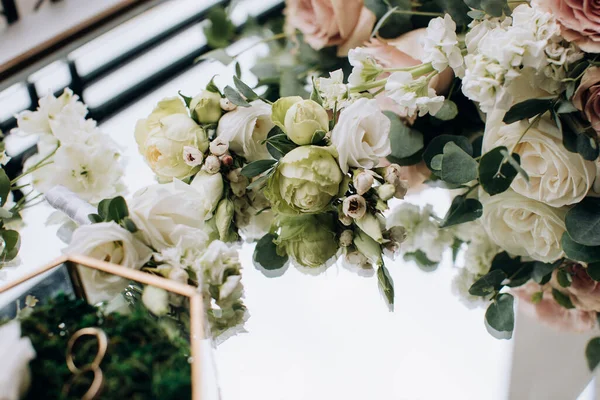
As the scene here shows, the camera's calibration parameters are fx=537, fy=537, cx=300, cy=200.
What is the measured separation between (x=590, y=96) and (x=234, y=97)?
12.4 inches

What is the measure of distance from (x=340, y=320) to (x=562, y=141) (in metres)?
0.34

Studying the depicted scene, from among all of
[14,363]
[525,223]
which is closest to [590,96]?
[525,223]

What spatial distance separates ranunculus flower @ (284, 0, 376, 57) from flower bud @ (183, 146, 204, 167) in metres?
0.30

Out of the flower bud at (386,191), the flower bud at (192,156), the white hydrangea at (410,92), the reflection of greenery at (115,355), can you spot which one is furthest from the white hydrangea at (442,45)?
the reflection of greenery at (115,355)

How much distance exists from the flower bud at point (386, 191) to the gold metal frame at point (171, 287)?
0.18m

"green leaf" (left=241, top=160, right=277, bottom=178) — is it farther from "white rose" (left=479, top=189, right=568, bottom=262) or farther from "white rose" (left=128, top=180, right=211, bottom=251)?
"white rose" (left=479, top=189, right=568, bottom=262)

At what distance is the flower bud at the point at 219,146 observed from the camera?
49 cm

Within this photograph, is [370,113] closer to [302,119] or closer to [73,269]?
[302,119]

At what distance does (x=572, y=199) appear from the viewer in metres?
0.50

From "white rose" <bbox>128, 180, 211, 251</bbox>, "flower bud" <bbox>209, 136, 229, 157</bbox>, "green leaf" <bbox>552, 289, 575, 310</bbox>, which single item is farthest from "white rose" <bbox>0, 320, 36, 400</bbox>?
"green leaf" <bbox>552, 289, 575, 310</bbox>

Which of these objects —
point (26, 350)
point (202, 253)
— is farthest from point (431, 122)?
point (26, 350)

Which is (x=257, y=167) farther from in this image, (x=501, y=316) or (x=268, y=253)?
(x=501, y=316)

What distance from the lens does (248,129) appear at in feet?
1.66

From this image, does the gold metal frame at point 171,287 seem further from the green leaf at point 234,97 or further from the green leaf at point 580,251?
the green leaf at point 580,251
